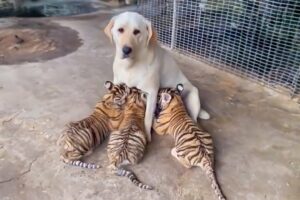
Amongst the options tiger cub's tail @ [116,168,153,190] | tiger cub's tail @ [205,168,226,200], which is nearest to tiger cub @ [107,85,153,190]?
tiger cub's tail @ [116,168,153,190]

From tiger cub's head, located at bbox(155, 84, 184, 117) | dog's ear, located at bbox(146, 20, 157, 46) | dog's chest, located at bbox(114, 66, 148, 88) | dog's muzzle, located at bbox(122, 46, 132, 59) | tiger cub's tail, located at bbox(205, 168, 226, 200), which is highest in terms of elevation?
dog's ear, located at bbox(146, 20, 157, 46)

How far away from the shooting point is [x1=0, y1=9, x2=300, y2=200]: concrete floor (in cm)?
194

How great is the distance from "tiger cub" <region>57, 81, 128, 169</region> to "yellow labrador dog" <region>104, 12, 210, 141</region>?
0.13m

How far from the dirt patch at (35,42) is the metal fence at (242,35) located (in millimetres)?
1190

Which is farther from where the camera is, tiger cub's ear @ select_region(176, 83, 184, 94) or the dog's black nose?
tiger cub's ear @ select_region(176, 83, 184, 94)

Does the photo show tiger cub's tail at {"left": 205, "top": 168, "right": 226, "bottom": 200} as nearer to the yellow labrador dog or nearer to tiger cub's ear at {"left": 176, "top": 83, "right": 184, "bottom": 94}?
the yellow labrador dog

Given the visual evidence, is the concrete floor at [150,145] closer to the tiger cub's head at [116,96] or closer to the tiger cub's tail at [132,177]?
the tiger cub's tail at [132,177]

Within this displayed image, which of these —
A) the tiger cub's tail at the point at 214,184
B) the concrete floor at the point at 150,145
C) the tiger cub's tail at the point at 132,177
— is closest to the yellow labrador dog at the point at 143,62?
the concrete floor at the point at 150,145

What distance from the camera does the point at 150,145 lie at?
2.35m

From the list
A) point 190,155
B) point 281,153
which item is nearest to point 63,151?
point 190,155

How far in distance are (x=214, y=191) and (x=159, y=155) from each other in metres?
0.46

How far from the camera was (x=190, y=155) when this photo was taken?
205cm

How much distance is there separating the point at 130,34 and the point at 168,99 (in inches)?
20.1

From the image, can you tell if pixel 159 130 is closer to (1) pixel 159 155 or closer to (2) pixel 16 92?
(1) pixel 159 155
